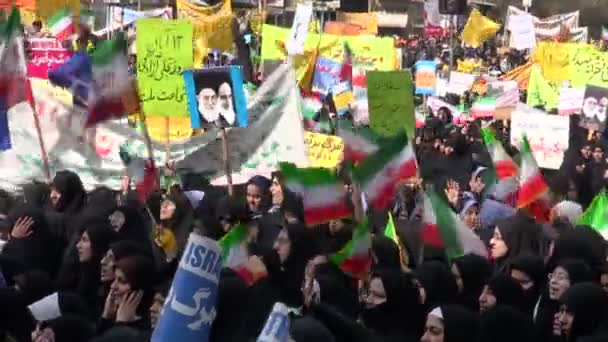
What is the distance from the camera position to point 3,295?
5762 mm

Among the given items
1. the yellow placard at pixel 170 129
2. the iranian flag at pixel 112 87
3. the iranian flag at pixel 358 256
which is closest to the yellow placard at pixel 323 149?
the yellow placard at pixel 170 129

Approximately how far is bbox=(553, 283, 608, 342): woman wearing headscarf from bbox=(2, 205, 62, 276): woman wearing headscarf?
108 inches

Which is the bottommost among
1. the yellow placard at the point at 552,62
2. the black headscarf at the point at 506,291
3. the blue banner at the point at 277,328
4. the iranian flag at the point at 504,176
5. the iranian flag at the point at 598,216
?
the yellow placard at the point at 552,62

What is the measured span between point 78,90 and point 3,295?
364 centimetres

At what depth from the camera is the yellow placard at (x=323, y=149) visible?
11.0 m

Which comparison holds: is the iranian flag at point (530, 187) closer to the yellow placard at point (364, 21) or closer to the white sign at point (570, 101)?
the white sign at point (570, 101)

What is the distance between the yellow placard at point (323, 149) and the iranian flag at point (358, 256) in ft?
14.8

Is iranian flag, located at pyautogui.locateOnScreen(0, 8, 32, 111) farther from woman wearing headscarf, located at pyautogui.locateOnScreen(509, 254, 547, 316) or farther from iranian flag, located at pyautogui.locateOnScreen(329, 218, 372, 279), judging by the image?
woman wearing headscarf, located at pyautogui.locateOnScreen(509, 254, 547, 316)

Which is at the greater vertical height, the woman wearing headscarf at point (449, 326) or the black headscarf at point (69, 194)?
the woman wearing headscarf at point (449, 326)

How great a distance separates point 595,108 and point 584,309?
7447 mm

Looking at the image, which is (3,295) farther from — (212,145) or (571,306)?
(212,145)

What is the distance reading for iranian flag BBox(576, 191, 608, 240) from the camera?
27.8 ft

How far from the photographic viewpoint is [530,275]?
662 cm

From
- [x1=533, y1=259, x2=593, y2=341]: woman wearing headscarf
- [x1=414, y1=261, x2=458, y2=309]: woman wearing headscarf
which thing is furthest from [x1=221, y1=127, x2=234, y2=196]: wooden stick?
[x1=533, y1=259, x2=593, y2=341]: woman wearing headscarf
